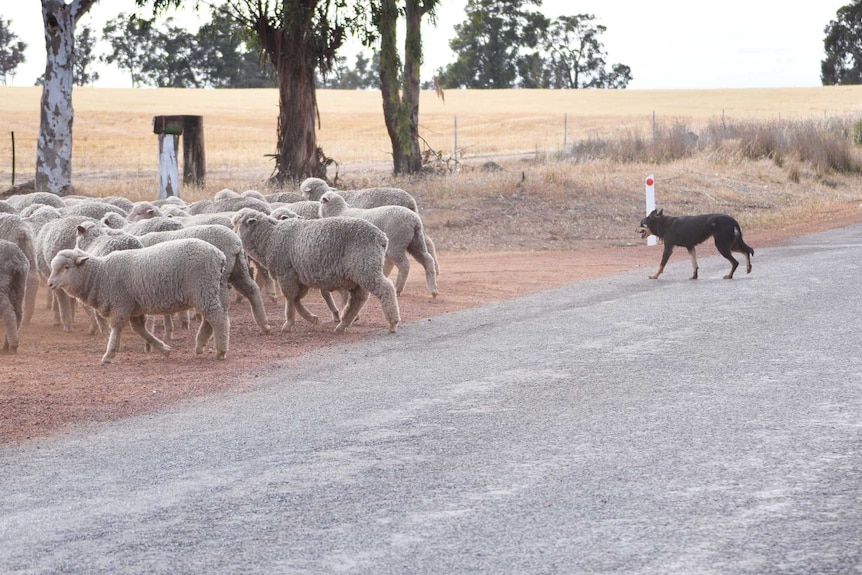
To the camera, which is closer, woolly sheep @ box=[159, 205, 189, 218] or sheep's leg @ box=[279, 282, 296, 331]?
sheep's leg @ box=[279, 282, 296, 331]

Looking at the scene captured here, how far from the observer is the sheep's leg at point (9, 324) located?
11289 millimetres

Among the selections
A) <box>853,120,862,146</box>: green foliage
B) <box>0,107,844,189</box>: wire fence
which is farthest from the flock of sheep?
<box>853,120,862,146</box>: green foliage

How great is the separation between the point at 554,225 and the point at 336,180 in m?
6.05

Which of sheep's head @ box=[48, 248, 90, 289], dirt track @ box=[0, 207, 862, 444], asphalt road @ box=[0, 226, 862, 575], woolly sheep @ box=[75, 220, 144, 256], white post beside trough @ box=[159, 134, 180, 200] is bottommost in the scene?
dirt track @ box=[0, 207, 862, 444]

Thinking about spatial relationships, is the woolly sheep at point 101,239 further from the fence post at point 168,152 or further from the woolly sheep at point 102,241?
the fence post at point 168,152

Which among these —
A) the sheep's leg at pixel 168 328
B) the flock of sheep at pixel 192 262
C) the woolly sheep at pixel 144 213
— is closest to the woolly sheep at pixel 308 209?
the flock of sheep at pixel 192 262

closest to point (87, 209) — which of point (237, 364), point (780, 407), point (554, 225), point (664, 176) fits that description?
point (237, 364)

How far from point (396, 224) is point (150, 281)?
4.34 meters

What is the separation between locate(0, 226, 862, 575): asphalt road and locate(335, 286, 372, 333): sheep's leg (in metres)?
1.07

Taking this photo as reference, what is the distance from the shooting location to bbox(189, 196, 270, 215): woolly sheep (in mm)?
15227

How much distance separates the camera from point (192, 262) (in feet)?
34.5

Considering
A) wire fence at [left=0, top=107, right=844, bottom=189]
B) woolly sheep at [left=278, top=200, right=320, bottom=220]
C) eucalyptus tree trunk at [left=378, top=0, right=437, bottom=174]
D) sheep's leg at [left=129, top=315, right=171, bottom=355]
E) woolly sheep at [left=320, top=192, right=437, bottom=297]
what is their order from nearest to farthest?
sheep's leg at [left=129, top=315, right=171, bottom=355] < woolly sheep at [left=320, top=192, right=437, bottom=297] < woolly sheep at [left=278, top=200, right=320, bottom=220] < eucalyptus tree trunk at [left=378, top=0, right=437, bottom=174] < wire fence at [left=0, top=107, right=844, bottom=189]

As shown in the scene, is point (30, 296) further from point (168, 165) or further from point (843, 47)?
point (843, 47)

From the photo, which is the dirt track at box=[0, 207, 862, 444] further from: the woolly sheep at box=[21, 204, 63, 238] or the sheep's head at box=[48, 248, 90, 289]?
the woolly sheep at box=[21, 204, 63, 238]
